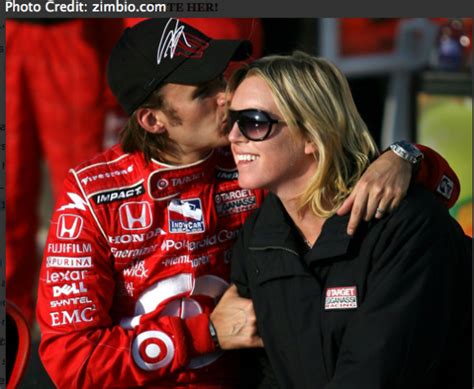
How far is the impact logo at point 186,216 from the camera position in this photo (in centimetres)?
261

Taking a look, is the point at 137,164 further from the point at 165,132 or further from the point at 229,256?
the point at 229,256

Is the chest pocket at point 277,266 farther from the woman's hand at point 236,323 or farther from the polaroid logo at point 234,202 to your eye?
the polaroid logo at point 234,202

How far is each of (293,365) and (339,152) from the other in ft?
1.79

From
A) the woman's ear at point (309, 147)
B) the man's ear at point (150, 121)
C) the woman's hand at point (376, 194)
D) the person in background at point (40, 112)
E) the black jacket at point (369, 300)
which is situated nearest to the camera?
the black jacket at point (369, 300)

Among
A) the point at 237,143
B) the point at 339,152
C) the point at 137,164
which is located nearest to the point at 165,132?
the point at 137,164

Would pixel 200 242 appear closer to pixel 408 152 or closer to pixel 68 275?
pixel 68 275

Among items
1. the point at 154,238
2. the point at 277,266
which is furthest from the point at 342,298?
the point at 154,238

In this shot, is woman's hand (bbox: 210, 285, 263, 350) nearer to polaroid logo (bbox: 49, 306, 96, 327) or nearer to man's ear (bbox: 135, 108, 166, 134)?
polaroid logo (bbox: 49, 306, 96, 327)

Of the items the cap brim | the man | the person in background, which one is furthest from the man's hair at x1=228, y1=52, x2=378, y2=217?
the person in background

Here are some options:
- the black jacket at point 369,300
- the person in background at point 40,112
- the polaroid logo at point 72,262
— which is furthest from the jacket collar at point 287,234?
the person in background at point 40,112

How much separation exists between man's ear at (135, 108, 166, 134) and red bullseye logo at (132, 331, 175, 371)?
568 millimetres

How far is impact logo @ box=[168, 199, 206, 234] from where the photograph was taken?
2.61 m

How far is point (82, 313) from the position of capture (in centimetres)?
252

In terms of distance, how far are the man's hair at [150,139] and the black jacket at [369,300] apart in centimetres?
39
